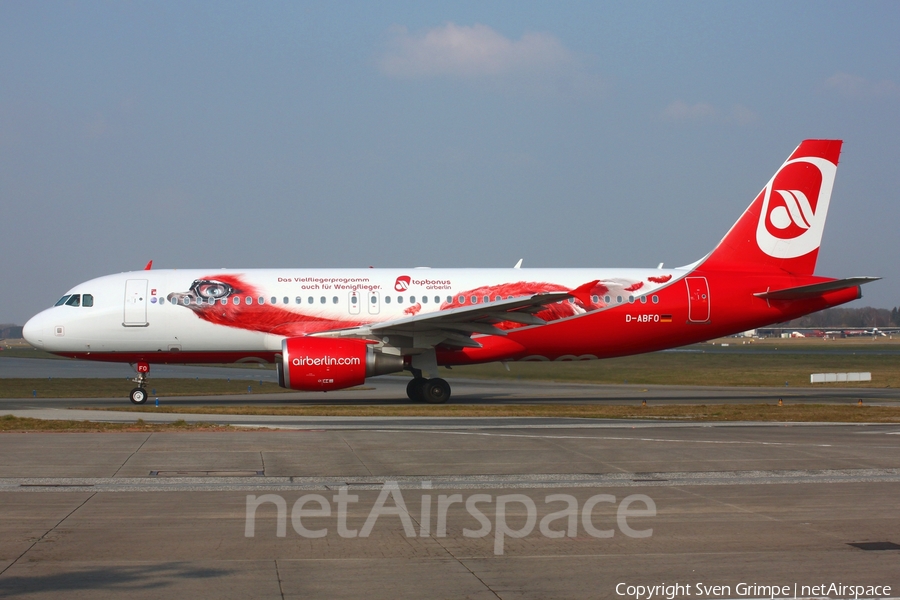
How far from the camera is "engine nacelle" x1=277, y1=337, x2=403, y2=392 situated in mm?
22672

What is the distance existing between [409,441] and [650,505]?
19.5 feet

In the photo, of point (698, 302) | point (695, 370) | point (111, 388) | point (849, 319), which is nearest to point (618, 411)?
point (698, 302)

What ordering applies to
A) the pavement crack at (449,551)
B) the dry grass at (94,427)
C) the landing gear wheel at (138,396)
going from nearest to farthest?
1. the pavement crack at (449,551)
2. the dry grass at (94,427)
3. the landing gear wheel at (138,396)

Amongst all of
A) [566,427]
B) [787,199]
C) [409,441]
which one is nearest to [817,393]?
[787,199]

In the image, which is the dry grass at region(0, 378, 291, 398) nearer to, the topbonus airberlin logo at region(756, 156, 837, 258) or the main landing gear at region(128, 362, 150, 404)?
the main landing gear at region(128, 362, 150, 404)

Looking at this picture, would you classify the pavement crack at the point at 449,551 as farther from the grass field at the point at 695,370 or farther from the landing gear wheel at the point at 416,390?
the grass field at the point at 695,370

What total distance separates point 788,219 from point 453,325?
10.8 meters

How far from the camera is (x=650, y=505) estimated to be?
364 inches

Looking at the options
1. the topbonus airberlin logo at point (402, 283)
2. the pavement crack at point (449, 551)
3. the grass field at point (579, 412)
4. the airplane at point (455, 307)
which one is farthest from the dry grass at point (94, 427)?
the topbonus airberlin logo at point (402, 283)

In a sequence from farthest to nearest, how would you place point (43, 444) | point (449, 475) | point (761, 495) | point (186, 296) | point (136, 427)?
point (186, 296), point (136, 427), point (43, 444), point (449, 475), point (761, 495)

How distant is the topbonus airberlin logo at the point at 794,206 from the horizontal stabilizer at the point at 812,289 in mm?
1537

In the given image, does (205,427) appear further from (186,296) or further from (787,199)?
(787,199)

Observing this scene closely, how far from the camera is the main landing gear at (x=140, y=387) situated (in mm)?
24234

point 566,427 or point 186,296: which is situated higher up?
point 186,296
